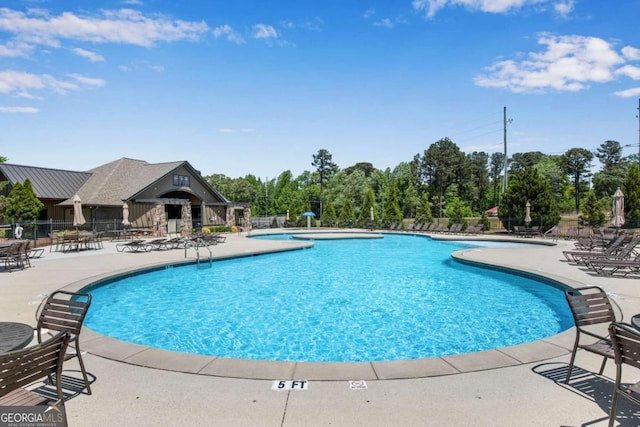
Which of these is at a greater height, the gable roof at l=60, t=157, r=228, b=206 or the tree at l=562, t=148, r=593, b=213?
the tree at l=562, t=148, r=593, b=213

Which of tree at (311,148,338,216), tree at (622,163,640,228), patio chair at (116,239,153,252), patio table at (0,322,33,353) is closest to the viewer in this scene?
patio table at (0,322,33,353)

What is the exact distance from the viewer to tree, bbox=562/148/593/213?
56.5 m

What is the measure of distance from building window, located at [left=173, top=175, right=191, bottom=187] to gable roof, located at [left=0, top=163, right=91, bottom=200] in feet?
22.3

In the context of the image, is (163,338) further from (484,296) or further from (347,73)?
(347,73)

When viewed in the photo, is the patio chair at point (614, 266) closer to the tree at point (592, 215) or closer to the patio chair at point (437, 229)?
the patio chair at point (437, 229)

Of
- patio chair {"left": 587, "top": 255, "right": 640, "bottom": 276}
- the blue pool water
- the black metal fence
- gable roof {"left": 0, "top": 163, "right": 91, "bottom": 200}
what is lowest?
the blue pool water

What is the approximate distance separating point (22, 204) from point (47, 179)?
270 inches

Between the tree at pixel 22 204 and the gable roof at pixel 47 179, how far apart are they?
12.9 ft

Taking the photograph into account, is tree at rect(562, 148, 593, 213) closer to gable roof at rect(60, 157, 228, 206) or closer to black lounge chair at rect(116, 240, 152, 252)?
gable roof at rect(60, 157, 228, 206)

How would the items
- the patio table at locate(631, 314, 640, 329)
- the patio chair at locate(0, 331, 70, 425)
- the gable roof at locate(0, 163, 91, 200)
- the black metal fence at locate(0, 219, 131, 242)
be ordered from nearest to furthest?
Result: the patio chair at locate(0, 331, 70, 425) < the patio table at locate(631, 314, 640, 329) < the black metal fence at locate(0, 219, 131, 242) < the gable roof at locate(0, 163, 91, 200)

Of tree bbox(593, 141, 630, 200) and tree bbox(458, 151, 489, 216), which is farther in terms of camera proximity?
tree bbox(458, 151, 489, 216)

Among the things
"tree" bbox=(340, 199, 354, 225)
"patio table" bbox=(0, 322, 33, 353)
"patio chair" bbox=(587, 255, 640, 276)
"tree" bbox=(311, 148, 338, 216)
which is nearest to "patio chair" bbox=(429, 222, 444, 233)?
"tree" bbox=(340, 199, 354, 225)

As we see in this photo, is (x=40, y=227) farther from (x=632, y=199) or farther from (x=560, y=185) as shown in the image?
(x=560, y=185)

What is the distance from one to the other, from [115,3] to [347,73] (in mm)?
11602
